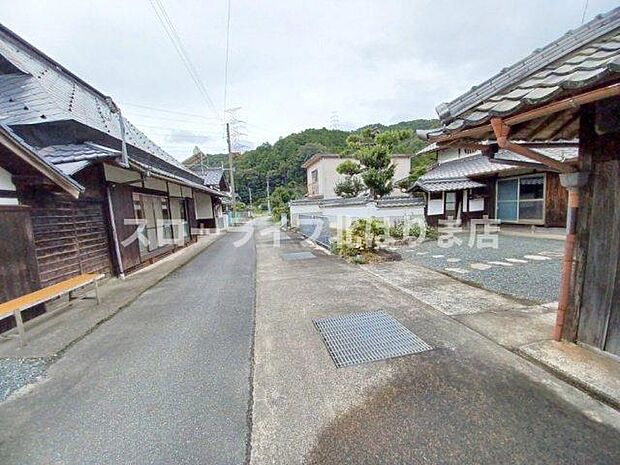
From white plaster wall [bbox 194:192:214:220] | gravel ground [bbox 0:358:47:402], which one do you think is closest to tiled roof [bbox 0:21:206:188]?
gravel ground [bbox 0:358:47:402]

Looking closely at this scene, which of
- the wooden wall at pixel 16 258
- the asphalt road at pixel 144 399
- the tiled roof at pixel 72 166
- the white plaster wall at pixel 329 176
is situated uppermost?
the white plaster wall at pixel 329 176

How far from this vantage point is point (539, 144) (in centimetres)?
360

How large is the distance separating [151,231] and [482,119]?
10571 millimetres

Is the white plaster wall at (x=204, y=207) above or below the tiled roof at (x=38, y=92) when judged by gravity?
below

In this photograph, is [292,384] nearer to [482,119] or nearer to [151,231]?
[482,119]

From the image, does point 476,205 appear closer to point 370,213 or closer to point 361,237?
point 370,213

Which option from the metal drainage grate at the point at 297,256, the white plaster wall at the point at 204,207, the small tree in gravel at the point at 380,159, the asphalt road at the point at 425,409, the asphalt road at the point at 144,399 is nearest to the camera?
the asphalt road at the point at 425,409

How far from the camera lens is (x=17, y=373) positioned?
2.97 meters

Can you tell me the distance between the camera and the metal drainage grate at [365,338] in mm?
3070

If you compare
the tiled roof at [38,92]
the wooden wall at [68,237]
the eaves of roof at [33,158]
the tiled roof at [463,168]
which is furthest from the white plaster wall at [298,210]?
the eaves of roof at [33,158]

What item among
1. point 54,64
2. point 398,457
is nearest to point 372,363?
point 398,457

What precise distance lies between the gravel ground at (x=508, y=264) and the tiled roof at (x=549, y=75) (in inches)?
132

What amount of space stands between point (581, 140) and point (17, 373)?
638cm

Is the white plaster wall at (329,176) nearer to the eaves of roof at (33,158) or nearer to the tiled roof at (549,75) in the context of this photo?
the eaves of roof at (33,158)
